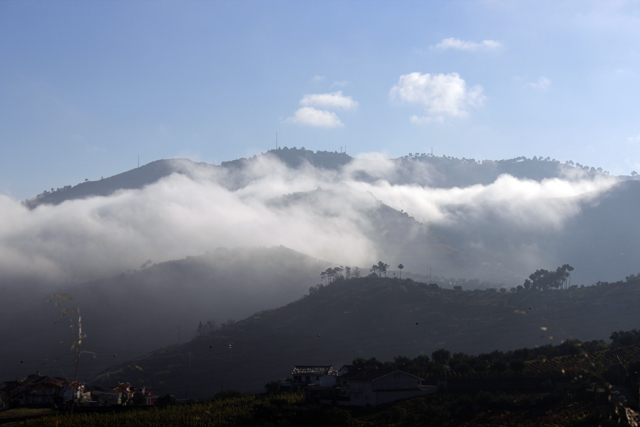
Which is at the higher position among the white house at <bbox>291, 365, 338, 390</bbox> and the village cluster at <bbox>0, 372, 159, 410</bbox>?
the village cluster at <bbox>0, 372, 159, 410</bbox>

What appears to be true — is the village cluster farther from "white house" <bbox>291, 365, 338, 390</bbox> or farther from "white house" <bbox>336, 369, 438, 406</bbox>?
"white house" <bbox>336, 369, 438, 406</bbox>

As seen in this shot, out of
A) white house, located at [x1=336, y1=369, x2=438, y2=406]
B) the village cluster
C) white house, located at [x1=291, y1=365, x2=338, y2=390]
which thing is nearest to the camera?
white house, located at [x1=336, y1=369, x2=438, y2=406]

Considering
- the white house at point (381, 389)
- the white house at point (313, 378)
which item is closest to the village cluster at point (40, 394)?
the white house at point (313, 378)

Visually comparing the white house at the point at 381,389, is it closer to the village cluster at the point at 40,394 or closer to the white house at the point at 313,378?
the white house at the point at 313,378

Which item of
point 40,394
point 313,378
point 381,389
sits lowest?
point 313,378

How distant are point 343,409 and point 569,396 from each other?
3289 centimetres

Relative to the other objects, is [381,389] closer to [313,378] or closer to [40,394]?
[313,378]

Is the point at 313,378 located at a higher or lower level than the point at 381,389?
lower

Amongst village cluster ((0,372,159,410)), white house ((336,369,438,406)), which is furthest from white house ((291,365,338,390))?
village cluster ((0,372,159,410))

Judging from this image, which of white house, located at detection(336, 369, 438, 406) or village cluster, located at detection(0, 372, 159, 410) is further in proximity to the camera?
village cluster, located at detection(0, 372, 159, 410)

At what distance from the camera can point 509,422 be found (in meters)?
66.0

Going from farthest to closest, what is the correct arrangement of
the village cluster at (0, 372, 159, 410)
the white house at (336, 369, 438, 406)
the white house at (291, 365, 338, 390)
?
the white house at (291, 365, 338, 390) → the village cluster at (0, 372, 159, 410) → the white house at (336, 369, 438, 406)

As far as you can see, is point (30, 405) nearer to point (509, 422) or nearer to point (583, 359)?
point (509, 422)

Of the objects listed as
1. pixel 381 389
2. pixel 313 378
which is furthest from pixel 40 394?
pixel 381 389
